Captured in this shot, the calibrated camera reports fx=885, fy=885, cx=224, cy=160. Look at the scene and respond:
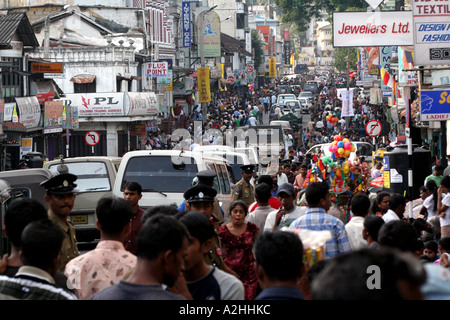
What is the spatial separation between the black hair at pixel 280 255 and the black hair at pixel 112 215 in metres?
1.91

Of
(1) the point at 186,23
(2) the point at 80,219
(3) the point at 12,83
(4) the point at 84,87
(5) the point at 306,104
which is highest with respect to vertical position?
(1) the point at 186,23

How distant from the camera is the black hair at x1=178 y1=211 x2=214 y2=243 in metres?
6.03

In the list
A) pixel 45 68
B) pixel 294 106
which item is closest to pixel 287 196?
pixel 45 68

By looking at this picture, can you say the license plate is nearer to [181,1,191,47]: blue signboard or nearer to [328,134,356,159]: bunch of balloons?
[328,134,356,159]: bunch of balloons

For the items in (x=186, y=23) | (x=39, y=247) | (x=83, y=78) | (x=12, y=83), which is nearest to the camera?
(x=39, y=247)

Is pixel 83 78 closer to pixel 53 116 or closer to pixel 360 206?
pixel 53 116

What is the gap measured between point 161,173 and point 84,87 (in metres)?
29.8

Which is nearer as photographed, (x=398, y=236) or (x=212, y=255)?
(x=398, y=236)

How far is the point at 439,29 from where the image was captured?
48.3 feet

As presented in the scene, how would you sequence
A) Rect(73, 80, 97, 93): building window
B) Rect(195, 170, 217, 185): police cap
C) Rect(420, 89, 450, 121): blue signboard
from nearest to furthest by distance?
Rect(195, 170, 217, 185): police cap → Rect(420, 89, 450, 121): blue signboard → Rect(73, 80, 97, 93): building window

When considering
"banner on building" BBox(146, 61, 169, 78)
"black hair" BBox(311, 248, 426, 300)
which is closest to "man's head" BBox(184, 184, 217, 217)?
"black hair" BBox(311, 248, 426, 300)

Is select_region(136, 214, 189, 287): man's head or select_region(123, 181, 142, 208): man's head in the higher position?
select_region(136, 214, 189, 287): man's head

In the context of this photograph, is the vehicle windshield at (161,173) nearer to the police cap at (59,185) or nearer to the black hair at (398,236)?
the police cap at (59,185)

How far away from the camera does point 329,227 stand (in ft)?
25.1
